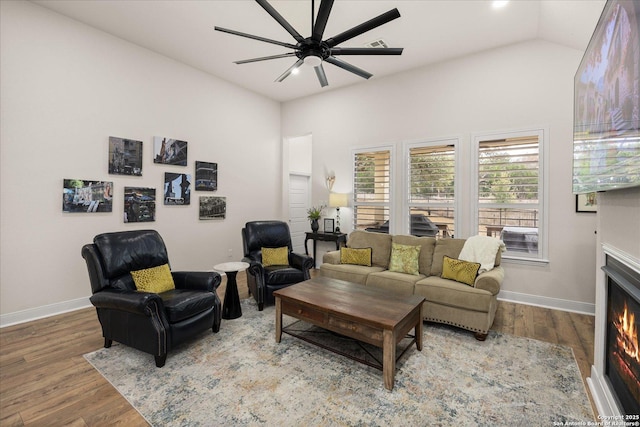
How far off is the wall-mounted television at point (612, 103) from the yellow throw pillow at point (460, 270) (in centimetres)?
146

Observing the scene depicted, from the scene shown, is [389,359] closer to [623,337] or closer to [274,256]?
[623,337]

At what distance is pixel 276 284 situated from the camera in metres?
3.92

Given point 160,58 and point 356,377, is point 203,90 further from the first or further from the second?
point 356,377

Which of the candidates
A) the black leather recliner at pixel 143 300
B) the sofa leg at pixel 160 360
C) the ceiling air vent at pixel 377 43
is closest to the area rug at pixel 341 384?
the sofa leg at pixel 160 360

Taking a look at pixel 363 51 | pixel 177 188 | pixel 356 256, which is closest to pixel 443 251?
pixel 356 256

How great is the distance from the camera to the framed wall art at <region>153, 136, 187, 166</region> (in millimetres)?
4574

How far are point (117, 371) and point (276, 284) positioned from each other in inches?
73.4

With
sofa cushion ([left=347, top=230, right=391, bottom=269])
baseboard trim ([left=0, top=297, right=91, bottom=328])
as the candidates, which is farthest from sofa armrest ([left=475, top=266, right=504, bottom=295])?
baseboard trim ([left=0, top=297, right=91, bottom=328])

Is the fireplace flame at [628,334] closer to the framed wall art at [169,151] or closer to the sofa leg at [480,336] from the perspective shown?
the sofa leg at [480,336]

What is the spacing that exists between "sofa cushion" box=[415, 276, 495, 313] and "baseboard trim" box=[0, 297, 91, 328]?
4304mm

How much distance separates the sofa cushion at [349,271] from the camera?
3.96m

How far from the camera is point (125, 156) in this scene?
422 centimetres

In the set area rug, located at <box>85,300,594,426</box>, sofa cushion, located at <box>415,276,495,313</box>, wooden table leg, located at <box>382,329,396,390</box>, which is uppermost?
sofa cushion, located at <box>415,276,495,313</box>

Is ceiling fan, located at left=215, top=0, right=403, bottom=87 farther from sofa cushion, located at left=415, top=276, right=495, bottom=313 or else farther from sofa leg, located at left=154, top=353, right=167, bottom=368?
sofa leg, located at left=154, top=353, right=167, bottom=368
